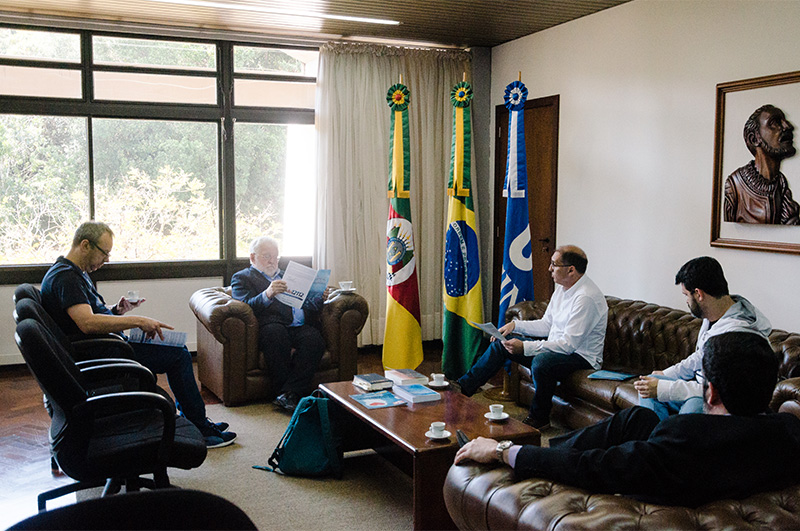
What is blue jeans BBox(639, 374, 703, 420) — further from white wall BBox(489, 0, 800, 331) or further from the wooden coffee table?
white wall BBox(489, 0, 800, 331)

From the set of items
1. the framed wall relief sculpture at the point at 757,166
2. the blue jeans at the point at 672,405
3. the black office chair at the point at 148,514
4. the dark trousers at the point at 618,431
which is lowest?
the blue jeans at the point at 672,405

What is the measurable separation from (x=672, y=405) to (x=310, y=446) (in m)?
1.74

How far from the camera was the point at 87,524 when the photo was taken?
3.74 feet

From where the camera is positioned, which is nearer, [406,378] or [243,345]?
[406,378]

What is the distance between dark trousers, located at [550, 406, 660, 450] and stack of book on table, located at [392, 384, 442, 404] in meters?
1.30

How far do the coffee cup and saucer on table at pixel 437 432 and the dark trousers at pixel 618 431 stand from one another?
73cm

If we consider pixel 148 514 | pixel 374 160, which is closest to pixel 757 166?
pixel 374 160

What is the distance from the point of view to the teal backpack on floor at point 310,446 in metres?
3.62

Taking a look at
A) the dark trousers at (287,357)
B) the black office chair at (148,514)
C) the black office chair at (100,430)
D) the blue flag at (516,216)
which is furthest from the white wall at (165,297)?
the black office chair at (148,514)

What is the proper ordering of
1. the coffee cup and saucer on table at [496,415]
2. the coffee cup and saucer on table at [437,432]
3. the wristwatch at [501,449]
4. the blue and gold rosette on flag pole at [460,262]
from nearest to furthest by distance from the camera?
1. the wristwatch at [501,449]
2. the coffee cup and saucer on table at [437,432]
3. the coffee cup and saucer on table at [496,415]
4. the blue and gold rosette on flag pole at [460,262]

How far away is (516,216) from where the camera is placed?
5262 millimetres

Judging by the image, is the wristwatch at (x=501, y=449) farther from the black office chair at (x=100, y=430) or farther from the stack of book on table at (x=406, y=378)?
the stack of book on table at (x=406, y=378)

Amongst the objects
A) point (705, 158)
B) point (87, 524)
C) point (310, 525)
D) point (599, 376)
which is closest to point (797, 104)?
point (705, 158)

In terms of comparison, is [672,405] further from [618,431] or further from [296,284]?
[296,284]
